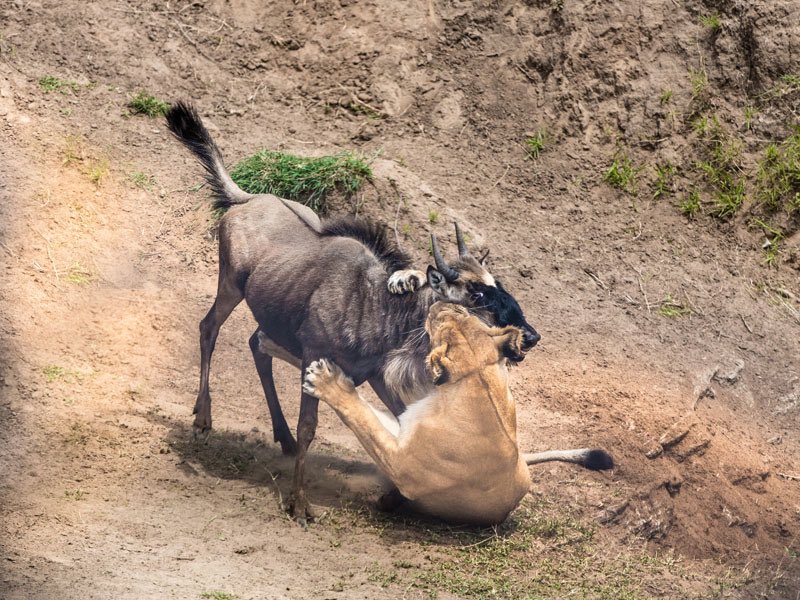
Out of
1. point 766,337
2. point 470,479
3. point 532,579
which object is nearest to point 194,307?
point 470,479

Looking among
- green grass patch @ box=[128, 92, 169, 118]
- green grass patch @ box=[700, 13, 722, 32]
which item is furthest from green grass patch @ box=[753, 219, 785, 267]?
green grass patch @ box=[128, 92, 169, 118]

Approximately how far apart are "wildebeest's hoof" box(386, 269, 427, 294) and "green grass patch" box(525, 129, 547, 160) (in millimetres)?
4586

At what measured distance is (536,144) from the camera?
10.1 metres

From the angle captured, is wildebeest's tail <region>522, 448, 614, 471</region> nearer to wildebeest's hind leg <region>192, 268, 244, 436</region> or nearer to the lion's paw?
the lion's paw

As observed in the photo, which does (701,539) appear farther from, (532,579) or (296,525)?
(296,525)

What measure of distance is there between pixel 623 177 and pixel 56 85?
5.44m

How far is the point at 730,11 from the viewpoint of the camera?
33.3ft

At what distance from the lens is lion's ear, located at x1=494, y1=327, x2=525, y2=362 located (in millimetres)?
5719

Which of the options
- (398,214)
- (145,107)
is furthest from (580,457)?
(145,107)

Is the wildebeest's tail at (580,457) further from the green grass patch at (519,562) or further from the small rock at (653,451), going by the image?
the small rock at (653,451)

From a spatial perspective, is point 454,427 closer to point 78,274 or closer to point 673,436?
point 673,436

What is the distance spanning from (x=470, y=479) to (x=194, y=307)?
10.3 ft

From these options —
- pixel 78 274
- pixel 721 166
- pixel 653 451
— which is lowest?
→ pixel 78 274

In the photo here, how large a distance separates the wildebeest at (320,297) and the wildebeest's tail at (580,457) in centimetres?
99
